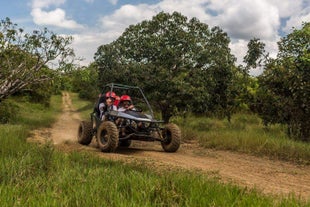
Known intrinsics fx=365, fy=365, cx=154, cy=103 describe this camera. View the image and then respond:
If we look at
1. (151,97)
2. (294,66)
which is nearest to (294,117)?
(294,66)

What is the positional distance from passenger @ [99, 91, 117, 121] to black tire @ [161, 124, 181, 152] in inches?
66.3

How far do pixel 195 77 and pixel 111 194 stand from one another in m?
11.3

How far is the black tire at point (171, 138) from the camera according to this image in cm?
1041

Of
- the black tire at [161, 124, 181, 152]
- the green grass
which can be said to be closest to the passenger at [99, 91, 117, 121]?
the black tire at [161, 124, 181, 152]

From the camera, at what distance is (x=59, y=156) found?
280 inches

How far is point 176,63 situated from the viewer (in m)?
15.7

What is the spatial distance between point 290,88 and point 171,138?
14.9ft

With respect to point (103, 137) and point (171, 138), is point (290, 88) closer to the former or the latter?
point (171, 138)

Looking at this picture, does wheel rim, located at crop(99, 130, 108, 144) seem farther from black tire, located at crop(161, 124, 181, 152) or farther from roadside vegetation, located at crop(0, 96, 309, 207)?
roadside vegetation, located at crop(0, 96, 309, 207)

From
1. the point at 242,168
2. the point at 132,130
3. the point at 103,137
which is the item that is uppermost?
the point at 132,130

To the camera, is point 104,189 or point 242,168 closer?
point 104,189

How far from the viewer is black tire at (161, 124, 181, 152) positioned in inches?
410

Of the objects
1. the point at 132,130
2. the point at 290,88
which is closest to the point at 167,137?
the point at 132,130

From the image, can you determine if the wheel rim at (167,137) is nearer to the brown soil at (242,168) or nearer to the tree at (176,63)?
the brown soil at (242,168)
